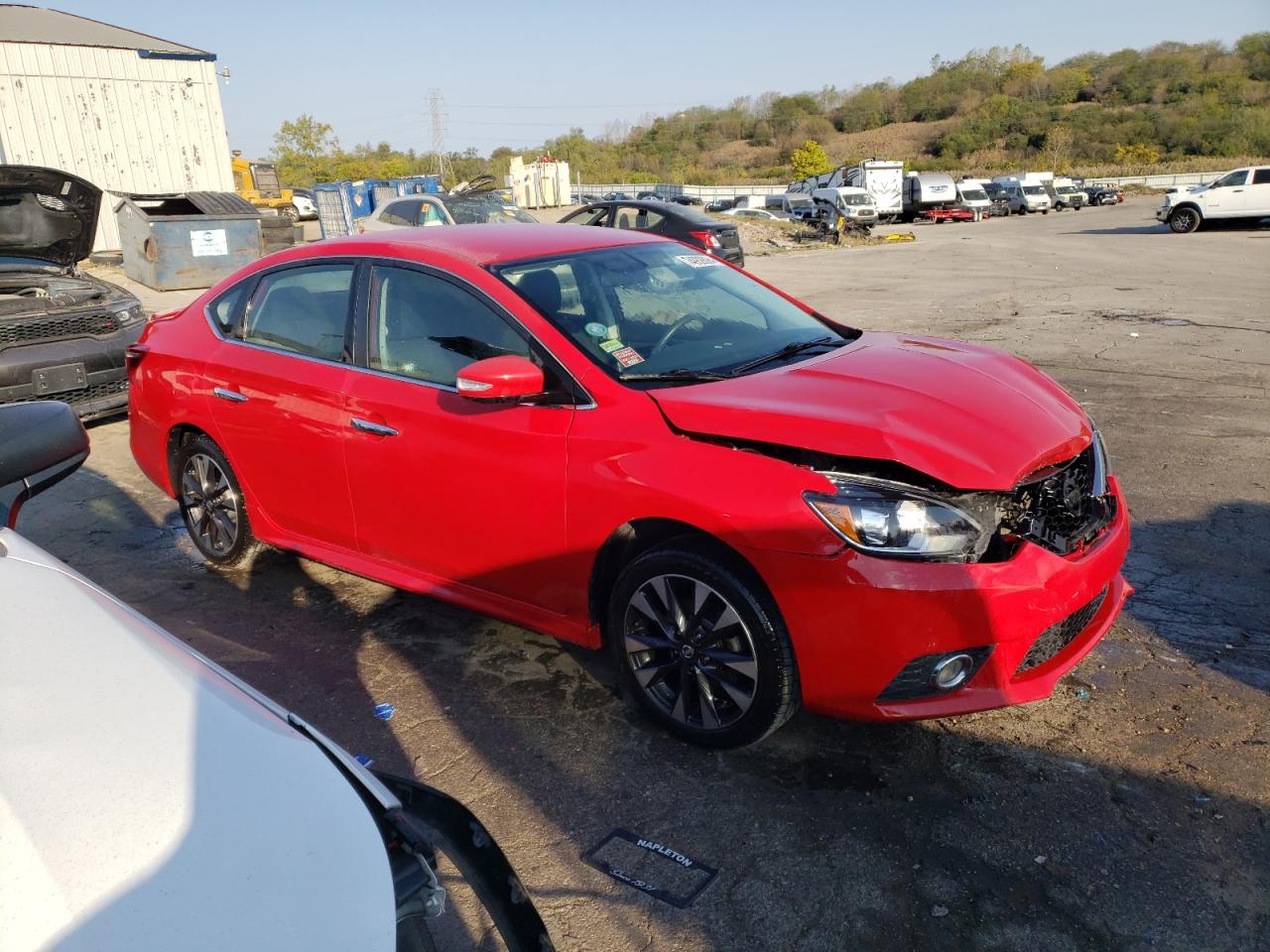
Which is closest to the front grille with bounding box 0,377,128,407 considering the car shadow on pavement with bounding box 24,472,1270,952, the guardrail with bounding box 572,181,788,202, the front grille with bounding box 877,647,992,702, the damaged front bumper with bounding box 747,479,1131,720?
the car shadow on pavement with bounding box 24,472,1270,952

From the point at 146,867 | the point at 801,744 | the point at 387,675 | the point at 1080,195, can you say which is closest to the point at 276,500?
the point at 387,675

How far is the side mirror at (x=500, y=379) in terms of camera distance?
3154 millimetres

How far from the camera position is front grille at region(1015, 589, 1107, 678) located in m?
2.89

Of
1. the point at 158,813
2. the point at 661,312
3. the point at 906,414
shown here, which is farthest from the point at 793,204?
the point at 158,813

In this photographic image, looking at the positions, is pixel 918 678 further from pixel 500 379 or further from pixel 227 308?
pixel 227 308

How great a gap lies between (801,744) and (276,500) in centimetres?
261

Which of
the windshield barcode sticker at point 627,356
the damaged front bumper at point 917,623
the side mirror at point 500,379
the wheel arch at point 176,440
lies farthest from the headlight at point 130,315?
the damaged front bumper at point 917,623

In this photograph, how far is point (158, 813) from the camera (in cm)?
125

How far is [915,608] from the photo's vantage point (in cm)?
268

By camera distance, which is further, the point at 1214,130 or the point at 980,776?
the point at 1214,130

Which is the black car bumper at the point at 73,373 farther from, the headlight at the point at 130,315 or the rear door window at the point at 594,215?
the rear door window at the point at 594,215

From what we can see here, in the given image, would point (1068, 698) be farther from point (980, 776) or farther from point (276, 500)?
point (276, 500)

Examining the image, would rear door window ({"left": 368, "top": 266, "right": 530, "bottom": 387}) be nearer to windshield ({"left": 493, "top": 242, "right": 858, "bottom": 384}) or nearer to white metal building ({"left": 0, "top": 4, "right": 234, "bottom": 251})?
windshield ({"left": 493, "top": 242, "right": 858, "bottom": 384})

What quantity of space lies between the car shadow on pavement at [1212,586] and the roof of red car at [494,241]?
9.00 feet
